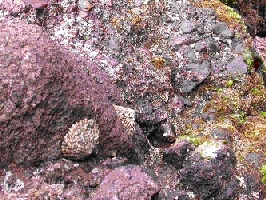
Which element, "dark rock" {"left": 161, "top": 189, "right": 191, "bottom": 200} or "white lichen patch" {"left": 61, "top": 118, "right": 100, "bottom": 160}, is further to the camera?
"dark rock" {"left": 161, "top": 189, "right": 191, "bottom": 200}

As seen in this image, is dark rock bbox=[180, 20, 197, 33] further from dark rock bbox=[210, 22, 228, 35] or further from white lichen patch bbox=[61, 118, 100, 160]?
white lichen patch bbox=[61, 118, 100, 160]

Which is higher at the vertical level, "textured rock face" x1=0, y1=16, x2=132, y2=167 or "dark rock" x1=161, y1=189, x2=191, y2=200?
"textured rock face" x1=0, y1=16, x2=132, y2=167

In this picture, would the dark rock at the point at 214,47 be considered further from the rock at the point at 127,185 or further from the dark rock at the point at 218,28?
the rock at the point at 127,185

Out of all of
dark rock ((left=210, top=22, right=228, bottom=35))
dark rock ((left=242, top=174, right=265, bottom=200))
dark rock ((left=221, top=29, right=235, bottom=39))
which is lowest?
dark rock ((left=242, top=174, right=265, bottom=200))

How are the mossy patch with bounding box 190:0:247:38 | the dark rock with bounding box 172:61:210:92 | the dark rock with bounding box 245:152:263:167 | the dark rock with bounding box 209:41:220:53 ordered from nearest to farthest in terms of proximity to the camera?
the dark rock with bounding box 245:152:263:167 < the dark rock with bounding box 172:61:210:92 < the dark rock with bounding box 209:41:220:53 < the mossy patch with bounding box 190:0:247:38

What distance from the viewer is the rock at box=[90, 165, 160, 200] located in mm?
2990

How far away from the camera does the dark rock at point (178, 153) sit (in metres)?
3.93

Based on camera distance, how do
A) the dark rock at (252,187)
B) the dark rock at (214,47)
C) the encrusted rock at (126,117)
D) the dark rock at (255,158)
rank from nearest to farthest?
1. the encrusted rock at (126,117)
2. the dark rock at (252,187)
3. the dark rock at (255,158)
4. the dark rock at (214,47)

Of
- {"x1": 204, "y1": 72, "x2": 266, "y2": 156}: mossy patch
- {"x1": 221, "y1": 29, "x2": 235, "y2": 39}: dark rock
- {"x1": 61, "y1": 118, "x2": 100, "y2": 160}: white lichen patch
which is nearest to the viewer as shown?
{"x1": 61, "y1": 118, "x2": 100, "y2": 160}: white lichen patch

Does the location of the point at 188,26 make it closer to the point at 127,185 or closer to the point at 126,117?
the point at 126,117

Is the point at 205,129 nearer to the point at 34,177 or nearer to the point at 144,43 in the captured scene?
the point at 144,43

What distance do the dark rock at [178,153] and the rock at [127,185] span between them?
0.80 meters

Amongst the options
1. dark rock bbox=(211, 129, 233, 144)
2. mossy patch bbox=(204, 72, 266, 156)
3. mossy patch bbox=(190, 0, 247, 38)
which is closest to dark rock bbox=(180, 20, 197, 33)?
mossy patch bbox=(190, 0, 247, 38)

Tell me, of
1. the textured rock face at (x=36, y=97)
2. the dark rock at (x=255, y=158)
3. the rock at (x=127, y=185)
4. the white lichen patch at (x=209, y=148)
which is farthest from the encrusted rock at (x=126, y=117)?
the dark rock at (x=255, y=158)
